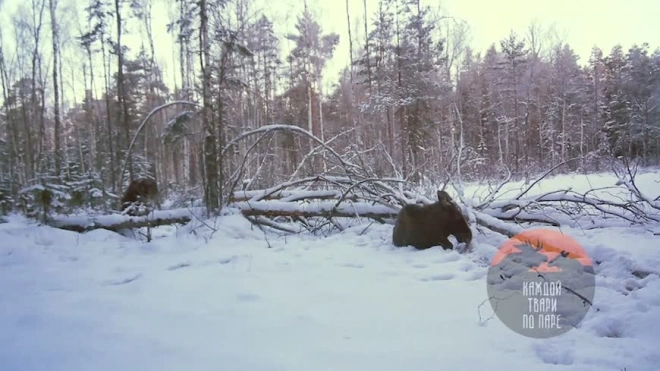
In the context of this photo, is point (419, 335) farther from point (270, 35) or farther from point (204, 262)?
point (270, 35)

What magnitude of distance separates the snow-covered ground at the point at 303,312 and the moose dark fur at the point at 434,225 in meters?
0.25

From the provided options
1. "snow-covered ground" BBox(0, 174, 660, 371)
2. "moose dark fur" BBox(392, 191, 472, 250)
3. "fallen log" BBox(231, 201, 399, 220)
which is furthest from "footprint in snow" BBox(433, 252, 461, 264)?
"fallen log" BBox(231, 201, 399, 220)

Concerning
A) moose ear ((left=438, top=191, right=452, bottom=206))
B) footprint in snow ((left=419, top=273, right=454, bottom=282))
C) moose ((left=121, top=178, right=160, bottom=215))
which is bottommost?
footprint in snow ((left=419, top=273, right=454, bottom=282))

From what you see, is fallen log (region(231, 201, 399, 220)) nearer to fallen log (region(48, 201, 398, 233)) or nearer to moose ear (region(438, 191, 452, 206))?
fallen log (region(48, 201, 398, 233))

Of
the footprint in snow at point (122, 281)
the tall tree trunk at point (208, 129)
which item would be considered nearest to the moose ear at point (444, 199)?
the footprint in snow at point (122, 281)

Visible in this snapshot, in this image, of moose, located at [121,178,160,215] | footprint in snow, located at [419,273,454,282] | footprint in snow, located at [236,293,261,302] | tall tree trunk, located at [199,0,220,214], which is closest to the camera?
footprint in snow, located at [236,293,261,302]

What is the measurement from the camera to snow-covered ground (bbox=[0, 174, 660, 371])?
1800mm

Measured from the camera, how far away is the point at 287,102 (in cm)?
2555

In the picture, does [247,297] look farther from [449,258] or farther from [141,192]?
[141,192]

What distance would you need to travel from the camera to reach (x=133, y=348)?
192cm

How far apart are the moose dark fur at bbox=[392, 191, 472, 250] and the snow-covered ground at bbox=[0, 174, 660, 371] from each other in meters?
0.25

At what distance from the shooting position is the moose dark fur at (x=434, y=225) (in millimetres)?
4293

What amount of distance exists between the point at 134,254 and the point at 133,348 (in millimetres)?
2917

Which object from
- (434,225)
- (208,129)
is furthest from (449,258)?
(208,129)
